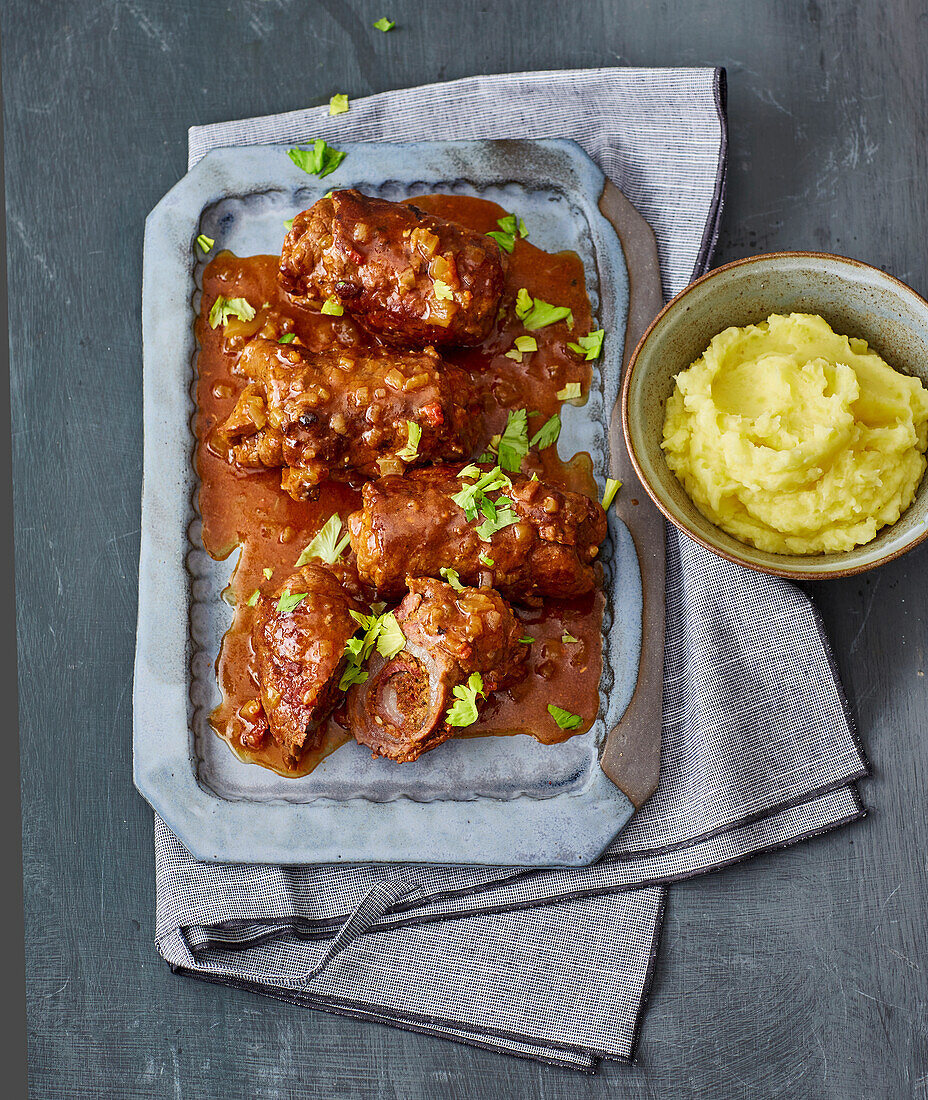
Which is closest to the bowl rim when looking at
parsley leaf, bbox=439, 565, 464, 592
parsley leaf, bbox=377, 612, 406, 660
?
parsley leaf, bbox=439, 565, 464, 592

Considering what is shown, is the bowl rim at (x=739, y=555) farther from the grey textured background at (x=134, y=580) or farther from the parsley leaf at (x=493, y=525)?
the grey textured background at (x=134, y=580)

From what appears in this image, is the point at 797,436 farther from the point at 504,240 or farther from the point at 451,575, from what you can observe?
the point at 504,240

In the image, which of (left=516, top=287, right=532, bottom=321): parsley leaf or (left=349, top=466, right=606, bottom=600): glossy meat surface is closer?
(left=349, top=466, right=606, bottom=600): glossy meat surface

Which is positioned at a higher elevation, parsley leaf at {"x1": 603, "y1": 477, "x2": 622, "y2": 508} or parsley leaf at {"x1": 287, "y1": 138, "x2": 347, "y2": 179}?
parsley leaf at {"x1": 287, "y1": 138, "x2": 347, "y2": 179}

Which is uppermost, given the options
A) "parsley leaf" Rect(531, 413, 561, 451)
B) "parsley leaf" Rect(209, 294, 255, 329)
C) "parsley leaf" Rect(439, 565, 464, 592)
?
"parsley leaf" Rect(209, 294, 255, 329)

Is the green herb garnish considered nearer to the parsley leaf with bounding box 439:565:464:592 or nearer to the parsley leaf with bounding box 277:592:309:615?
the parsley leaf with bounding box 439:565:464:592

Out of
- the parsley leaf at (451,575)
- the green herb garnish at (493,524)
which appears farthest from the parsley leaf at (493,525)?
the parsley leaf at (451,575)
